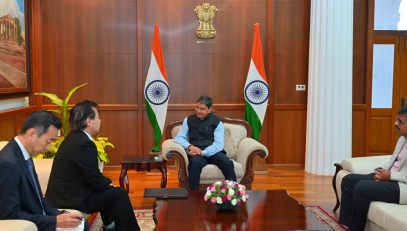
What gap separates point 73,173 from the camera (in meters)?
3.49

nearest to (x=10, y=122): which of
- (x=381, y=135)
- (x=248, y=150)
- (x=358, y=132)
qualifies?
(x=248, y=150)

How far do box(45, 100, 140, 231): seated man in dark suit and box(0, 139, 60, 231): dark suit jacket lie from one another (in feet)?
2.46

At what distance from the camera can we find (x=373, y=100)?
7.69 meters

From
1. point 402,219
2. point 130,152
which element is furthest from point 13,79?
point 402,219

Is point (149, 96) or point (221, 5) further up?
point (221, 5)

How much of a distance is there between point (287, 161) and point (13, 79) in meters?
4.03

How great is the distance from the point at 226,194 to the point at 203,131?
1949 millimetres

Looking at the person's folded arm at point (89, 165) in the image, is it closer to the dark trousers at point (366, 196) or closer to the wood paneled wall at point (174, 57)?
the dark trousers at point (366, 196)

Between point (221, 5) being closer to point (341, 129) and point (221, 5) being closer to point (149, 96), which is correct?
point (149, 96)

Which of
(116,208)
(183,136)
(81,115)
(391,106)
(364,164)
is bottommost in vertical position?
(116,208)

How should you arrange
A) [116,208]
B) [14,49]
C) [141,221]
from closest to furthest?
[116,208]
[141,221]
[14,49]

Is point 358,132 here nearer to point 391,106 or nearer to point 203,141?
point 391,106

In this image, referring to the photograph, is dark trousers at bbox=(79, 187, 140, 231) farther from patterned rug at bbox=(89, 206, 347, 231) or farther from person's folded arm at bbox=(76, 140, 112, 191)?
patterned rug at bbox=(89, 206, 347, 231)

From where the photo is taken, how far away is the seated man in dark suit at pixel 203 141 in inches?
195
